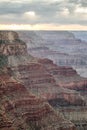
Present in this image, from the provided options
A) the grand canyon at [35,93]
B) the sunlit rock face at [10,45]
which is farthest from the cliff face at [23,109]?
the sunlit rock face at [10,45]

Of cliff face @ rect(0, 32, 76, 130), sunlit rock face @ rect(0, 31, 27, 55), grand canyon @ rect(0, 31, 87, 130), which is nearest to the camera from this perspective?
cliff face @ rect(0, 32, 76, 130)

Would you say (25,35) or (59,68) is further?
(25,35)

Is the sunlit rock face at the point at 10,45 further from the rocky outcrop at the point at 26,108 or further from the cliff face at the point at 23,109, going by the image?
the rocky outcrop at the point at 26,108

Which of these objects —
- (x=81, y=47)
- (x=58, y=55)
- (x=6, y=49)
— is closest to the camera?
(x=6, y=49)

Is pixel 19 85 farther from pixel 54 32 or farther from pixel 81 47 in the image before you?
pixel 54 32

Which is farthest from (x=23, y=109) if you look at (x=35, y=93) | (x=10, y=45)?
(x=10, y=45)

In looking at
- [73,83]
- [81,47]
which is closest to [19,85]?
[73,83]

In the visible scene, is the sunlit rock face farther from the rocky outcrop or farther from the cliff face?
the rocky outcrop

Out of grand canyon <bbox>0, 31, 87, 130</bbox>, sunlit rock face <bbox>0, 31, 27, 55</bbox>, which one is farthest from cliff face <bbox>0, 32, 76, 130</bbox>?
sunlit rock face <bbox>0, 31, 27, 55</bbox>
